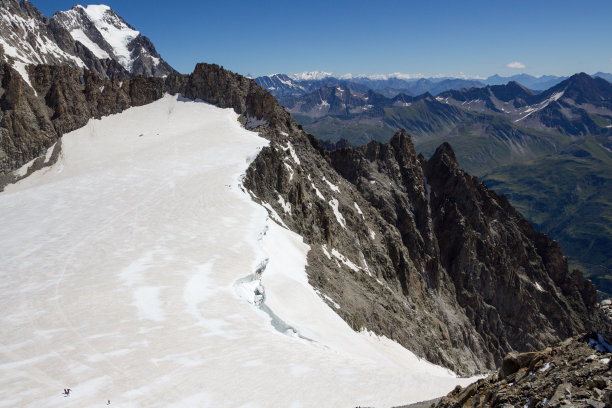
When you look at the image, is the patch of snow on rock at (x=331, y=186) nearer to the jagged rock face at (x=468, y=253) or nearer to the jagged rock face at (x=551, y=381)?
the jagged rock face at (x=468, y=253)

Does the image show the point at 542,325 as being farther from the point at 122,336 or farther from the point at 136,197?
the point at 122,336

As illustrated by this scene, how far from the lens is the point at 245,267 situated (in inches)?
1041

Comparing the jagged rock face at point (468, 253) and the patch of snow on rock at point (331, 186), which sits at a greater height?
the patch of snow on rock at point (331, 186)

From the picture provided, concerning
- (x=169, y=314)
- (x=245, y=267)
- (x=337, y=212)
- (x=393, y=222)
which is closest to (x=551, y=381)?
(x=169, y=314)

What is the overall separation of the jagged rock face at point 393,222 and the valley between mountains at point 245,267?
46 cm

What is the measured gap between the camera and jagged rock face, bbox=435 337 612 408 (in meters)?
8.35

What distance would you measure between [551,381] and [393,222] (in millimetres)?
79055

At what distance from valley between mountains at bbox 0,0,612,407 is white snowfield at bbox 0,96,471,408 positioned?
12 centimetres

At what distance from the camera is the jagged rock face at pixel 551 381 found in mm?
8352

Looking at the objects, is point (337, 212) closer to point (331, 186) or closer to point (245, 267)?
point (331, 186)

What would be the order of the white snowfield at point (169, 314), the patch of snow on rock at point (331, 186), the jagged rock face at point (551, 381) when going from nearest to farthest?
1. the jagged rock face at point (551, 381)
2. the white snowfield at point (169, 314)
3. the patch of snow on rock at point (331, 186)

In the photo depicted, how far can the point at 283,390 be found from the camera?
14914mm

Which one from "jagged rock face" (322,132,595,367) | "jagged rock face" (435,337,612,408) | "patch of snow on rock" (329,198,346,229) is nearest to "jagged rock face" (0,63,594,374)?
"jagged rock face" (322,132,595,367)

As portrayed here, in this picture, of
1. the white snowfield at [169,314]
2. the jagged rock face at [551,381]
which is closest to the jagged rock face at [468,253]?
the white snowfield at [169,314]
